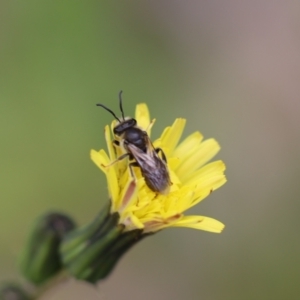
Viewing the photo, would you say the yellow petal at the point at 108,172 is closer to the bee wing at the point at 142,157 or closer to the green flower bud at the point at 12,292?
the bee wing at the point at 142,157

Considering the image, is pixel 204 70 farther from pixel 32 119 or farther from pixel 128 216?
pixel 128 216

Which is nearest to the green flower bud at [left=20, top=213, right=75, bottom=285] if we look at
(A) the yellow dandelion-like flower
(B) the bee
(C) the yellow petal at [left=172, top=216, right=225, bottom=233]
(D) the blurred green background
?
(A) the yellow dandelion-like flower

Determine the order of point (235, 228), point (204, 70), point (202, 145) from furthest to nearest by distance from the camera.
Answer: point (204, 70) → point (235, 228) → point (202, 145)

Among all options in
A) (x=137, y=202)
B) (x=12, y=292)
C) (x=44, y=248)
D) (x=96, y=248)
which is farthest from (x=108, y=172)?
(x=12, y=292)

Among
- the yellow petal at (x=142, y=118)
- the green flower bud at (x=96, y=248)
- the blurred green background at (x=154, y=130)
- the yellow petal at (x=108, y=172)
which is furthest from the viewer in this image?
the blurred green background at (x=154, y=130)

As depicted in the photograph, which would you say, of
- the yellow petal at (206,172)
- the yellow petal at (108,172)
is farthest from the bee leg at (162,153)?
the yellow petal at (108,172)

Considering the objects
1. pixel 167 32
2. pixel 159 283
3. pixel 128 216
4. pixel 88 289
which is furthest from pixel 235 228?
pixel 128 216
